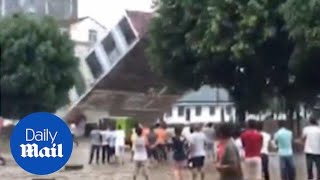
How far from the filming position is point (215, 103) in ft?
247

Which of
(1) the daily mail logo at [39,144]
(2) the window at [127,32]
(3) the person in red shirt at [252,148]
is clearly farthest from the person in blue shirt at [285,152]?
(2) the window at [127,32]

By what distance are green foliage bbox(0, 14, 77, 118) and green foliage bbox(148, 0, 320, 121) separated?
11.7 m

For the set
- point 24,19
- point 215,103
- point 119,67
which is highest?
point 24,19

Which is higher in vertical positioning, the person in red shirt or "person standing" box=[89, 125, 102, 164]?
the person in red shirt

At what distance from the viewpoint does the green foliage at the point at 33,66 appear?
144ft

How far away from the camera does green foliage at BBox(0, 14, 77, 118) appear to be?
144 feet

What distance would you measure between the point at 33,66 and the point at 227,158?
35.6m

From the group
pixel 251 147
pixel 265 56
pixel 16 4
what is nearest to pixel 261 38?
pixel 265 56

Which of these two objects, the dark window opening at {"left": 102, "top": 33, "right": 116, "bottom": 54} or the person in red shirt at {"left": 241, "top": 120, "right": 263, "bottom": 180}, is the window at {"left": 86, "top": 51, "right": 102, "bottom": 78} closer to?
the dark window opening at {"left": 102, "top": 33, "right": 116, "bottom": 54}

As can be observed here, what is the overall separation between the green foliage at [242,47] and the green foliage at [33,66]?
461 inches

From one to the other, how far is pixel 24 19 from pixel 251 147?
117 feet

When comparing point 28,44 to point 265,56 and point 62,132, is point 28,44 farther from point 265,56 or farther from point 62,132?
point 62,132

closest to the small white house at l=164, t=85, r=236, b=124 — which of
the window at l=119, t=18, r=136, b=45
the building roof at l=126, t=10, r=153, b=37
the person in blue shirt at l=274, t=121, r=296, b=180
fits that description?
the building roof at l=126, t=10, r=153, b=37

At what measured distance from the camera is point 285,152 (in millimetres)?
15367
